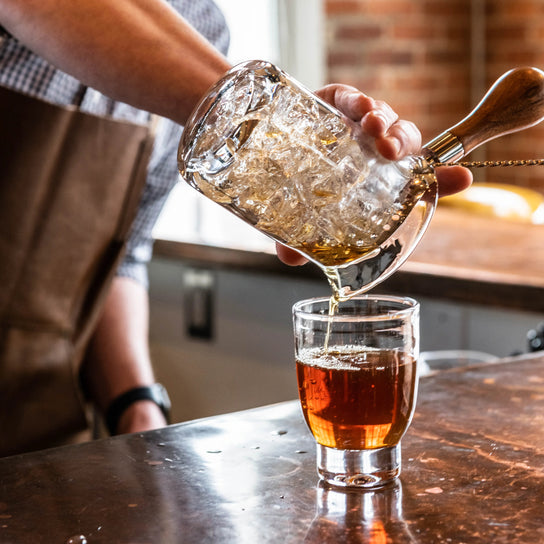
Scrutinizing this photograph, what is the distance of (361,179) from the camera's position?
0.66m

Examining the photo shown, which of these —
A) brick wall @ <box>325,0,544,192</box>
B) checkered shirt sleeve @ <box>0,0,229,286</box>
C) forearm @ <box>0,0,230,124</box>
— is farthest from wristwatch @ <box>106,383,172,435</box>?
brick wall @ <box>325,0,544,192</box>

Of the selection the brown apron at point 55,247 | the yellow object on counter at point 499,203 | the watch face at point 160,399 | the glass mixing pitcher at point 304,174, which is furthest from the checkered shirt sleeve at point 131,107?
the yellow object on counter at point 499,203

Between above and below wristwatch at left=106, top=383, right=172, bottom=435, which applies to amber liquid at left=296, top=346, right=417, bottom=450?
above

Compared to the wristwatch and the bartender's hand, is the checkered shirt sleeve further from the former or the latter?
the bartender's hand

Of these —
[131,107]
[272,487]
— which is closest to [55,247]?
[131,107]

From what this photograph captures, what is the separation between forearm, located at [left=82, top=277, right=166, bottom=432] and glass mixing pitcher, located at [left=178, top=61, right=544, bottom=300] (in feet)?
2.40

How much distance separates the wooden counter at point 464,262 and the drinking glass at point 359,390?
0.85 meters

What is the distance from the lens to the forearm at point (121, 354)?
1406mm

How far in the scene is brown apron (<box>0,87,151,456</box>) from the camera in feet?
4.09

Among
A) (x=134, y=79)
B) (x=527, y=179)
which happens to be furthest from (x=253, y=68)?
(x=527, y=179)

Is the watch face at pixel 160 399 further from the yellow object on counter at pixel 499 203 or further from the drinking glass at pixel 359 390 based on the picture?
the yellow object on counter at pixel 499 203

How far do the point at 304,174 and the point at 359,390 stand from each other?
16 centimetres

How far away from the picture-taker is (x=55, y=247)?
1.30 meters

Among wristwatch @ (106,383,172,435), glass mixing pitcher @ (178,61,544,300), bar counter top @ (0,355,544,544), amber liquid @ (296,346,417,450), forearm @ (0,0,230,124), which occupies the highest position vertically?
forearm @ (0,0,230,124)
